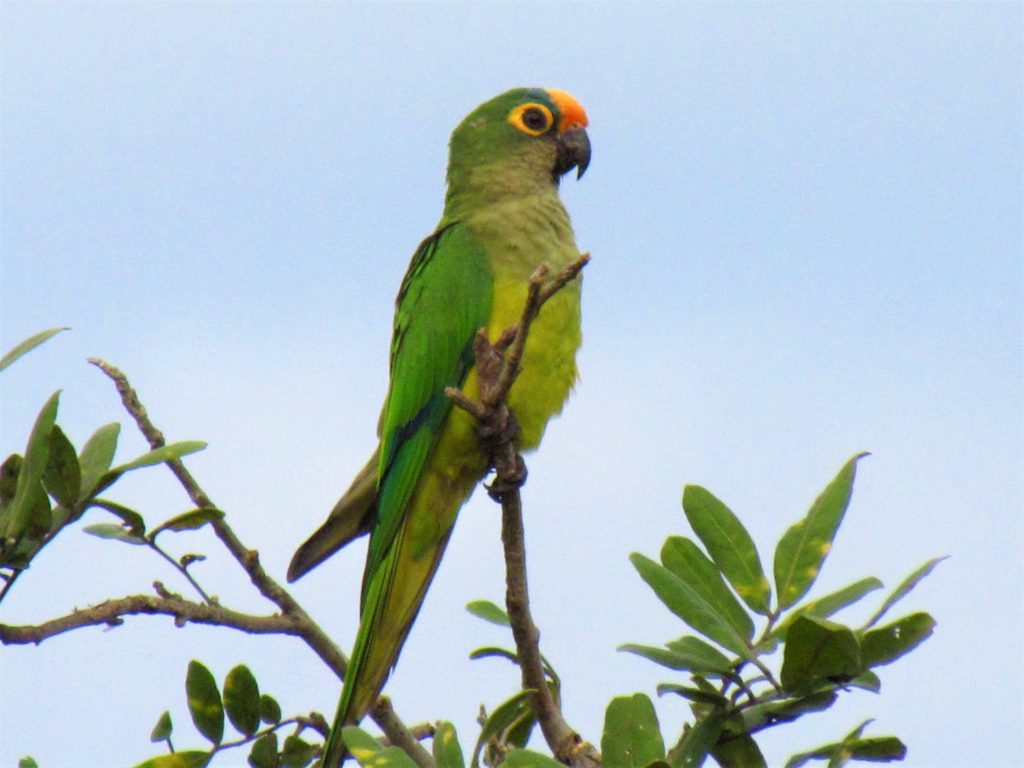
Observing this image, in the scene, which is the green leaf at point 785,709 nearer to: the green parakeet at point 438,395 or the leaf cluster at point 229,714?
the leaf cluster at point 229,714

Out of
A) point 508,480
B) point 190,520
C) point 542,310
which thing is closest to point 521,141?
point 542,310

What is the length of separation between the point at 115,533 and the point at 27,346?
A: 500mm

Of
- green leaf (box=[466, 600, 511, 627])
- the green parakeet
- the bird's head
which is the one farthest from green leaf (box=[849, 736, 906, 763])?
the bird's head

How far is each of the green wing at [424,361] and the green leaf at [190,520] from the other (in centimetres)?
151

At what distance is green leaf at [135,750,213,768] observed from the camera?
2.50 meters

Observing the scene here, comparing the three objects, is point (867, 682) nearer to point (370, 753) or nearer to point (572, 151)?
point (370, 753)

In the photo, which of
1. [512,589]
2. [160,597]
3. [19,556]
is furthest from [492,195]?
[19,556]

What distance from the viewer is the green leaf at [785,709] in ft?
6.95

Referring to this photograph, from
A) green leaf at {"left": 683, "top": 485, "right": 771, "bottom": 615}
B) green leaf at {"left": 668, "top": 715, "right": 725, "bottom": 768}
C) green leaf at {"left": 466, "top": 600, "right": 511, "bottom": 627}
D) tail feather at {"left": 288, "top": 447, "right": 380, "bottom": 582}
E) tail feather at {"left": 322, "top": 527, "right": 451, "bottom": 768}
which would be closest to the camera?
green leaf at {"left": 668, "top": 715, "right": 725, "bottom": 768}

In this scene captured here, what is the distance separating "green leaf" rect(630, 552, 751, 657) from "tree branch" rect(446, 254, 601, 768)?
0.36 metres

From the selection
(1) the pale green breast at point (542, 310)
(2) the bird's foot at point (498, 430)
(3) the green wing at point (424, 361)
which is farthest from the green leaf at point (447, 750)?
(1) the pale green breast at point (542, 310)

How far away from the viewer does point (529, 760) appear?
193 centimetres

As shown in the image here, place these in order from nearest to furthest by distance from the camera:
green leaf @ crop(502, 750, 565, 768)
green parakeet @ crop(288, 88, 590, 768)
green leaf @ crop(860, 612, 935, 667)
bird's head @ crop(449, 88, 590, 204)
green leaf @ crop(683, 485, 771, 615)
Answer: green leaf @ crop(502, 750, 565, 768) < green leaf @ crop(860, 612, 935, 667) < green leaf @ crop(683, 485, 771, 615) < green parakeet @ crop(288, 88, 590, 768) < bird's head @ crop(449, 88, 590, 204)

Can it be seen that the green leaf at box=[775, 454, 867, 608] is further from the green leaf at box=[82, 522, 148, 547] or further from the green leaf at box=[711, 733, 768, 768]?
the green leaf at box=[82, 522, 148, 547]
